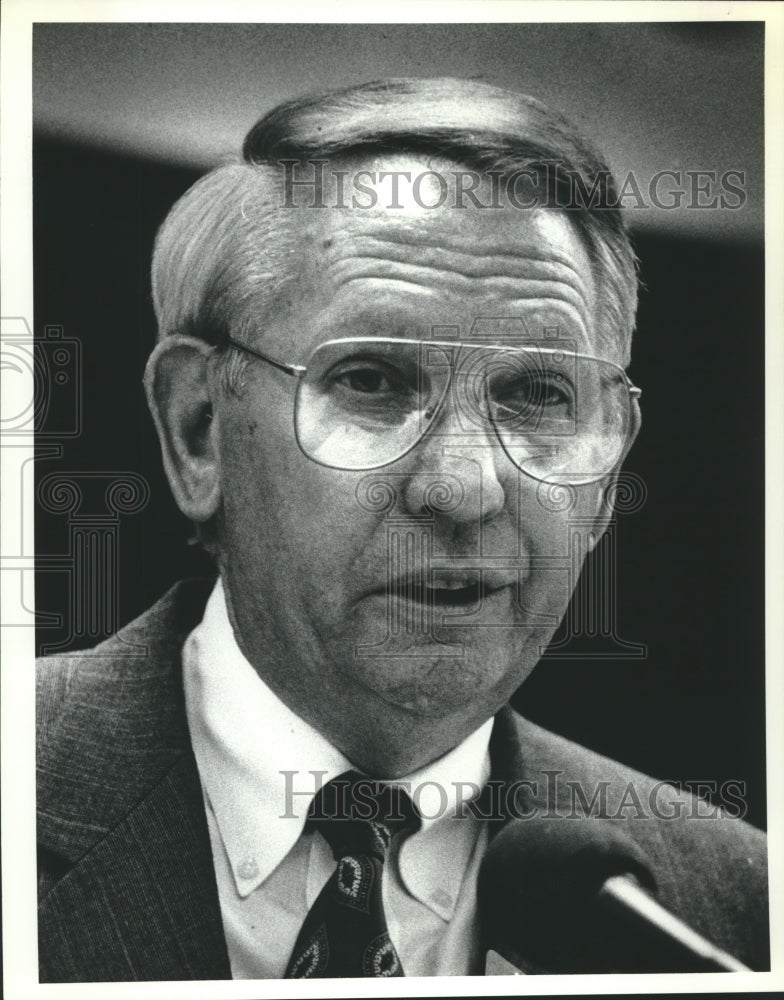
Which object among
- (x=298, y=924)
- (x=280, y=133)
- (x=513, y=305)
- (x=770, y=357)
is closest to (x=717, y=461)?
(x=770, y=357)

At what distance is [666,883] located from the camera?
2.26 meters

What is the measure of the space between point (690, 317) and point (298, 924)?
4.71ft

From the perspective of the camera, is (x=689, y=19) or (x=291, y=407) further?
(x=689, y=19)

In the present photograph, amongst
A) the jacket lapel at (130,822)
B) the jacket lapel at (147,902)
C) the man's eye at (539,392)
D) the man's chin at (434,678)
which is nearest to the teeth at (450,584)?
the man's chin at (434,678)

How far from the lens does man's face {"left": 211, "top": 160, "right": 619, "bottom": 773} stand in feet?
6.96

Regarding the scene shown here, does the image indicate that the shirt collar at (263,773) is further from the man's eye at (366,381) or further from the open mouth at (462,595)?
the man's eye at (366,381)

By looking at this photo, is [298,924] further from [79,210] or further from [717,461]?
[79,210]

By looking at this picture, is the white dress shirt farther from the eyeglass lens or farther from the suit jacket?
the eyeglass lens

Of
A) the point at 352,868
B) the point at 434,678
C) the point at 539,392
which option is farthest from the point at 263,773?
the point at 539,392

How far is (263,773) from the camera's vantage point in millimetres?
2197

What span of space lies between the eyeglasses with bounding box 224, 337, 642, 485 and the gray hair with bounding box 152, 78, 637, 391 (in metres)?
0.12

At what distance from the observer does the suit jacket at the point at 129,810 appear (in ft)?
7.13

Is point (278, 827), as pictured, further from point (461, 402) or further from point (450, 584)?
point (461, 402)

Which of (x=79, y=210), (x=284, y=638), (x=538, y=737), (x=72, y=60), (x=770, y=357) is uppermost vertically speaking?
(x=72, y=60)
